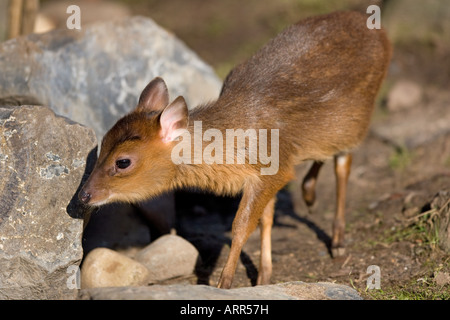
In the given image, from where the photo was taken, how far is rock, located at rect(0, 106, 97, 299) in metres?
4.81

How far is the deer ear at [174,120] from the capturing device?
5.02 m

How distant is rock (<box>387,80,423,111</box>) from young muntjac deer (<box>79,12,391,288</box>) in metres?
3.08

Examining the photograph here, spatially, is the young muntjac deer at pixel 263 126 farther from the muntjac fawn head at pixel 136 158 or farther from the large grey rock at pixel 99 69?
the large grey rock at pixel 99 69

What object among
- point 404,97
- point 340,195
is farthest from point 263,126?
point 404,97

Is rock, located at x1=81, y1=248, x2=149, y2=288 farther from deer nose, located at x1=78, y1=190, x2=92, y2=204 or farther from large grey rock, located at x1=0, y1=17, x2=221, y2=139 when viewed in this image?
large grey rock, located at x1=0, y1=17, x2=221, y2=139

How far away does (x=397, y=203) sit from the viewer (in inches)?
273

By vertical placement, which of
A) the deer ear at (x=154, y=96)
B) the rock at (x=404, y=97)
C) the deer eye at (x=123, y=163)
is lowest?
the deer eye at (x=123, y=163)

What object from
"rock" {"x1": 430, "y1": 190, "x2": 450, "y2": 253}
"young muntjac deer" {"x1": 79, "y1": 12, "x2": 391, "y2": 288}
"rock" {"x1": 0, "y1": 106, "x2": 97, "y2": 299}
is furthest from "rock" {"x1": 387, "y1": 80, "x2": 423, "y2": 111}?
"rock" {"x1": 0, "y1": 106, "x2": 97, "y2": 299}

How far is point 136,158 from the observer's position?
16.6ft

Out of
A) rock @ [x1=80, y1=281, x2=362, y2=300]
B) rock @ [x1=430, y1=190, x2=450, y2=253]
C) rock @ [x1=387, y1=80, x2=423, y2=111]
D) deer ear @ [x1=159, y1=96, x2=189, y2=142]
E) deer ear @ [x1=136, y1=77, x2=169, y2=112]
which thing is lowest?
rock @ [x1=80, y1=281, x2=362, y2=300]

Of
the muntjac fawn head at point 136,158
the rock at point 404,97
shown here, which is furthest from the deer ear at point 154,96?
the rock at point 404,97

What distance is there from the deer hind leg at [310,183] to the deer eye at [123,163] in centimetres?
262

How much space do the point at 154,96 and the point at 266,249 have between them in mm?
1709

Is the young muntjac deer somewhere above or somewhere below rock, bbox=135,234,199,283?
above
